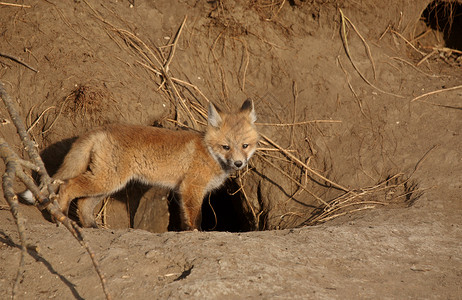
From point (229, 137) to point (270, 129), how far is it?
1418mm

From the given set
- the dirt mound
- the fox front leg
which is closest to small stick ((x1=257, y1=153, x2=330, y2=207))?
the dirt mound

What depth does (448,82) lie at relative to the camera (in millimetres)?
7355

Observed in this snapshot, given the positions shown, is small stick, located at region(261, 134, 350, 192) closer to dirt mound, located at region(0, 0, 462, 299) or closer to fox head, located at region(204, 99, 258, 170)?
dirt mound, located at region(0, 0, 462, 299)

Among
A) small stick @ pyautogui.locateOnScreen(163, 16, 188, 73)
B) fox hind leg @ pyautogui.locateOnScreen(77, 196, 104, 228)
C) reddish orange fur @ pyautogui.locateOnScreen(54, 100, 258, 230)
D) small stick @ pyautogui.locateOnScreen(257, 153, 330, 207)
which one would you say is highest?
small stick @ pyautogui.locateOnScreen(163, 16, 188, 73)

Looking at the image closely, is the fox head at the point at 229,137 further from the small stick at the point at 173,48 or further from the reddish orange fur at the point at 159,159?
the small stick at the point at 173,48

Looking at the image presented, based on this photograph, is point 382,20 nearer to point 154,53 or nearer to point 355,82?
point 355,82

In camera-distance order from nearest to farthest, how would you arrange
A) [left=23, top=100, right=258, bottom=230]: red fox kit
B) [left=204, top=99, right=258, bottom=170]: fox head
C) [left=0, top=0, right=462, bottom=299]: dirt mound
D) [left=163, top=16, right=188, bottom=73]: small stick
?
1. [left=0, top=0, right=462, bottom=299]: dirt mound
2. [left=23, top=100, right=258, bottom=230]: red fox kit
3. [left=204, top=99, right=258, bottom=170]: fox head
4. [left=163, top=16, right=188, bottom=73]: small stick

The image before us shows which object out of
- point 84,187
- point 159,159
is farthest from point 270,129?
point 84,187

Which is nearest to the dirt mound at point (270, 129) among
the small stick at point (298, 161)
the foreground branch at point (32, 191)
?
the small stick at point (298, 161)

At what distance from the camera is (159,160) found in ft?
18.3

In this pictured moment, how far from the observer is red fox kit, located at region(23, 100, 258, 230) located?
5.28 meters

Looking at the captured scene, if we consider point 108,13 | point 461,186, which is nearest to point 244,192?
point 461,186

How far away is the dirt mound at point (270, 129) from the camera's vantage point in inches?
140

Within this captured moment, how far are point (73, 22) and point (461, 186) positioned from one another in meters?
5.90
